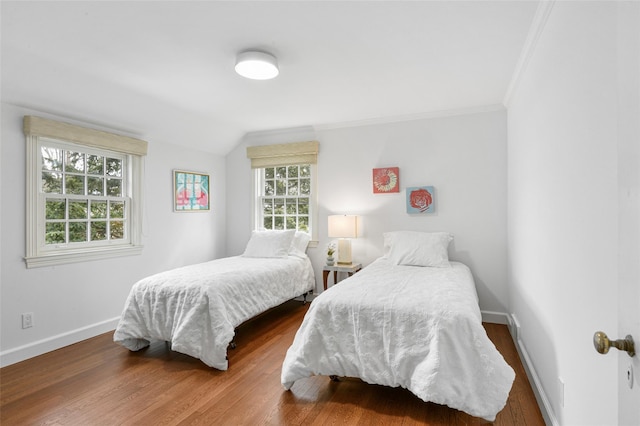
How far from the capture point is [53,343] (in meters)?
3.12

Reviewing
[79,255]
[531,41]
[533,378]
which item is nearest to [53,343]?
[79,255]

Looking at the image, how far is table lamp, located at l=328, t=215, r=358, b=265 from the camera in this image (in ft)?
13.7

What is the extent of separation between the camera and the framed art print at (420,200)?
4086mm

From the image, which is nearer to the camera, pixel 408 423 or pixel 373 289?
pixel 408 423

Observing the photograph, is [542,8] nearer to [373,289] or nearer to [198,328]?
[373,289]

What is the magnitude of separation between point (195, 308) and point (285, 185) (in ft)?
8.45

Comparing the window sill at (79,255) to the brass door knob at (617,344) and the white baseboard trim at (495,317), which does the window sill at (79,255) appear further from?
the white baseboard trim at (495,317)

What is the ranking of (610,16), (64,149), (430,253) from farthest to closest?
1. (430,253)
2. (64,149)
3. (610,16)

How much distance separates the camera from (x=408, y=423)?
6.57 ft

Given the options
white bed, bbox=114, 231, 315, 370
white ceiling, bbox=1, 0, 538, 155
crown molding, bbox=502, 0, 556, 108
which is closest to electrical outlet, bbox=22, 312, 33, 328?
white bed, bbox=114, 231, 315, 370

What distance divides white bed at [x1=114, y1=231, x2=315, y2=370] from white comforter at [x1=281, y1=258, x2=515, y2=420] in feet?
2.50

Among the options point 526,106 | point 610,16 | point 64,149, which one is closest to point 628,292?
point 610,16

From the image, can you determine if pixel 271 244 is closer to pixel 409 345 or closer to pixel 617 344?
pixel 409 345

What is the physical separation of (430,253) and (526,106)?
163 centimetres
